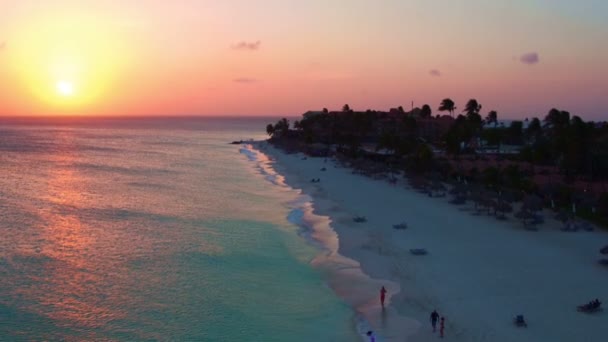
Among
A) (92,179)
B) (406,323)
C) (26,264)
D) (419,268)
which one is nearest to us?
(406,323)

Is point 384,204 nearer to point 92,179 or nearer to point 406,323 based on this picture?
point 406,323

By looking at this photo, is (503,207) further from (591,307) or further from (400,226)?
(591,307)

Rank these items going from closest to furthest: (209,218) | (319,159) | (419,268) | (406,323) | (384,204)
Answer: (406,323) < (419,268) < (209,218) < (384,204) < (319,159)

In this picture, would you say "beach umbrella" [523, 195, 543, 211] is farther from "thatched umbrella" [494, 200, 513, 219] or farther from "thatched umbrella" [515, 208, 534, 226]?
"thatched umbrella" [494, 200, 513, 219]

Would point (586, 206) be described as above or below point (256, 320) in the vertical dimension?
above

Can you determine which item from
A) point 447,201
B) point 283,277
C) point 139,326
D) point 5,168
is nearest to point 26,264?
point 139,326

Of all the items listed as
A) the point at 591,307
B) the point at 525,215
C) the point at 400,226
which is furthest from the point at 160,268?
the point at 525,215

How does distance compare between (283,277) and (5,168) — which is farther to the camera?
(5,168)
